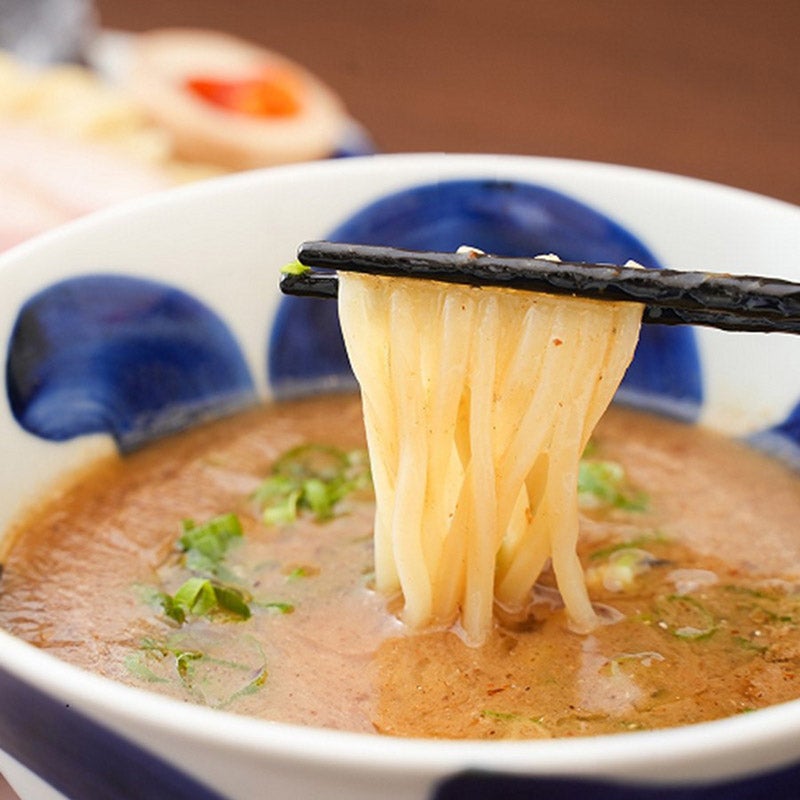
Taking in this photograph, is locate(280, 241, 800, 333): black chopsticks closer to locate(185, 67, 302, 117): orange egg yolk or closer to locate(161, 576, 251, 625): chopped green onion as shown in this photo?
locate(161, 576, 251, 625): chopped green onion

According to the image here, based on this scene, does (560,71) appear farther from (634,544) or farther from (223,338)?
(634,544)

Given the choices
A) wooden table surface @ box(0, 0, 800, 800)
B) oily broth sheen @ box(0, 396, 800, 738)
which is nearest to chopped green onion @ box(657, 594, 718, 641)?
oily broth sheen @ box(0, 396, 800, 738)

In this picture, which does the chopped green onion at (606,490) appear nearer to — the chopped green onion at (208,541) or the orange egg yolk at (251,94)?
the chopped green onion at (208,541)

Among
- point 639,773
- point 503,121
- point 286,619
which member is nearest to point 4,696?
point 286,619

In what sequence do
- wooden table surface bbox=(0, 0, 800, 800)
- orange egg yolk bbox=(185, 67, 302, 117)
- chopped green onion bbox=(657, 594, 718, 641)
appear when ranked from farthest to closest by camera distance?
wooden table surface bbox=(0, 0, 800, 800) → orange egg yolk bbox=(185, 67, 302, 117) → chopped green onion bbox=(657, 594, 718, 641)

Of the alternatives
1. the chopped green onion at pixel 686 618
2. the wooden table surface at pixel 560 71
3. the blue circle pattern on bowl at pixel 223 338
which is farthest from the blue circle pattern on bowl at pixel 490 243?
the wooden table surface at pixel 560 71

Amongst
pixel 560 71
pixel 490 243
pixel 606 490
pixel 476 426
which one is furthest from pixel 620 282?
pixel 560 71
